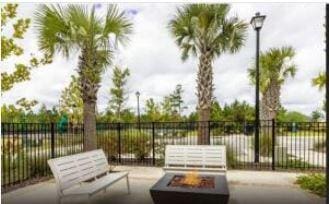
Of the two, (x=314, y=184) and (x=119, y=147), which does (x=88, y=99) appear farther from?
(x=314, y=184)

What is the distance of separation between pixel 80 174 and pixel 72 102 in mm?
16344

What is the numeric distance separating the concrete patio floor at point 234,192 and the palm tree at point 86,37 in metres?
2.06

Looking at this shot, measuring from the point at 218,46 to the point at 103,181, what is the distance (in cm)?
651

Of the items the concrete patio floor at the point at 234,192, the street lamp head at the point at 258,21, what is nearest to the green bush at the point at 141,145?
the concrete patio floor at the point at 234,192

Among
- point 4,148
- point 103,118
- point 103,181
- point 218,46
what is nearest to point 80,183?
point 103,181

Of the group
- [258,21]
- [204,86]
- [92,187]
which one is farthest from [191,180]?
[258,21]

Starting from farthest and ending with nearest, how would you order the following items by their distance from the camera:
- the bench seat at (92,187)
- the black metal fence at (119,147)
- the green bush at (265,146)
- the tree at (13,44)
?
the green bush at (265,146) → the black metal fence at (119,147) → the tree at (13,44) → the bench seat at (92,187)

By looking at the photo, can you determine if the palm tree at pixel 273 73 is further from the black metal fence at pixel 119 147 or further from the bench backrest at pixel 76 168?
the bench backrest at pixel 76 168

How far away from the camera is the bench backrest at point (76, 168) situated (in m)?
5.04

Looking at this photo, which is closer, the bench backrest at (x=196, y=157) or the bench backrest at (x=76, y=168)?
the bench backrest at (x=76, y=168)

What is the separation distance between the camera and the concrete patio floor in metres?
5.97

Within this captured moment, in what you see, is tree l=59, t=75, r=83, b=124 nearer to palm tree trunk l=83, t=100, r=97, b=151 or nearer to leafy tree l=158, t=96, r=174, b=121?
leafy tree l=158, t=96, r=174, b=121

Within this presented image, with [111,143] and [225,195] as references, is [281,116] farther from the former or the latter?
[225,195]

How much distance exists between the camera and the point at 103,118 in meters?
27.4
